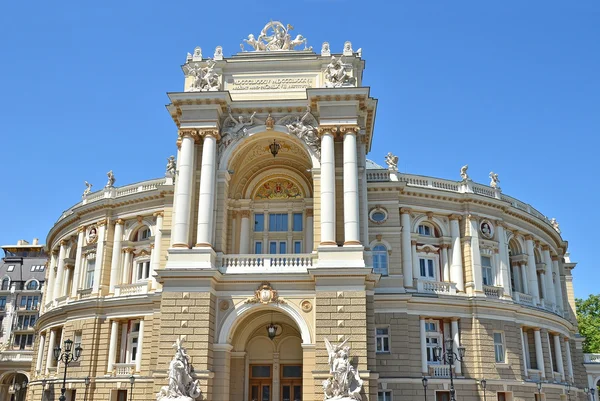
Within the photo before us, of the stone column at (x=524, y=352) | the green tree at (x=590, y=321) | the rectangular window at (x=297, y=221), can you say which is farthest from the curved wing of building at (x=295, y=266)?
the green tree at (x=590, y=321)

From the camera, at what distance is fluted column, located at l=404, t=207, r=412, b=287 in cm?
3744

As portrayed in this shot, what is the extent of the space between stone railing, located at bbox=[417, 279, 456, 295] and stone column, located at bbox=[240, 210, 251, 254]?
11.2 metres

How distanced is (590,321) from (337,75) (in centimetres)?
5254

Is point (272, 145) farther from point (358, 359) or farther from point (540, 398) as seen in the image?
point (540, 398)

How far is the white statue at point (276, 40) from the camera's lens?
34.2 meters

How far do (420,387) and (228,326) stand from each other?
1319 cm

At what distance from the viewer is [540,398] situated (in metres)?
38.8

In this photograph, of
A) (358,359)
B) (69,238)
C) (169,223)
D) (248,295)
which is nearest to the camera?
(358,359)

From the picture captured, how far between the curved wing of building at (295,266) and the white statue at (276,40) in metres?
0.09

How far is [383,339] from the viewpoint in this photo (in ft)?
118

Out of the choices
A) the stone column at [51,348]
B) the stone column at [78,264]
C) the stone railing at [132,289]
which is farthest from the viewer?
the stone column at [78,264]

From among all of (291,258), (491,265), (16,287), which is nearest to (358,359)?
(291,258)

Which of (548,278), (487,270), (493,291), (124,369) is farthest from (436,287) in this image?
(124,369)

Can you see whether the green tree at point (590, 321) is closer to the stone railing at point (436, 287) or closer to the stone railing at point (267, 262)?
the stone railing at point (436, 287)
